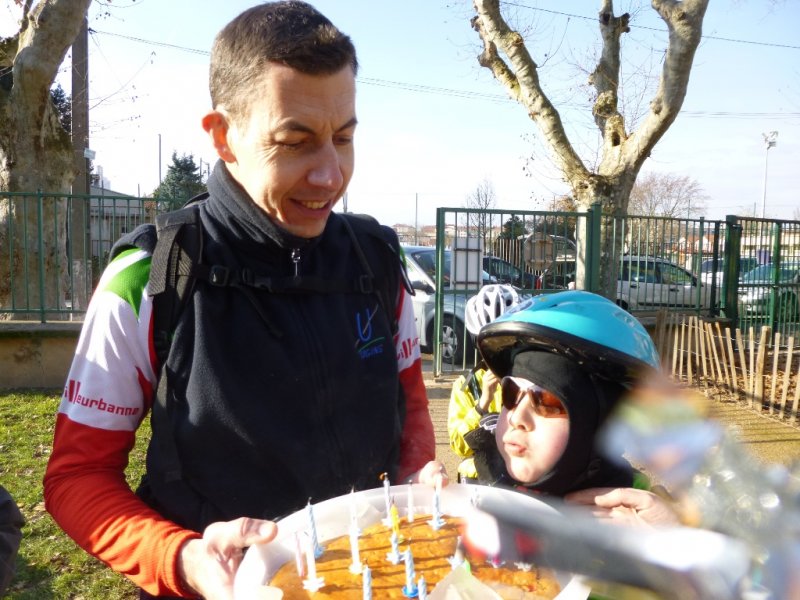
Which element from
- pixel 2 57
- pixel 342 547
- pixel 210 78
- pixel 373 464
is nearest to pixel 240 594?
pixel 342 547

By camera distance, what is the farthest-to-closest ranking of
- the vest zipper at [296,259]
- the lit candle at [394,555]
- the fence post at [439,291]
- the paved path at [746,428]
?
the fence post at [439,291], the paved path at [746,428], the vest zipper at [296,259], the lit candle at [394,555]

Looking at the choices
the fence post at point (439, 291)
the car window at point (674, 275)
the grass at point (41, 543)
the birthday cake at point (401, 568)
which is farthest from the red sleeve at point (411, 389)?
the car window at point (674, 275)

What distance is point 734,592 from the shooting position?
0.68 m

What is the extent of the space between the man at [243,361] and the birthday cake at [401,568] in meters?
0.16

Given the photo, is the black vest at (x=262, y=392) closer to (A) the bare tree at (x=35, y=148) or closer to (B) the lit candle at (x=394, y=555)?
(B) the lit candle at (x=394, y=555)

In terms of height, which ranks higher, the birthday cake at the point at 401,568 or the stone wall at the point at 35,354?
the birthday cake at the point at 401,568

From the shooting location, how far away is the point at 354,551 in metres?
1.34

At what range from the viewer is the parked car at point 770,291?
12.0 m

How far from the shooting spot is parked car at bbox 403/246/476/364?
911 cm

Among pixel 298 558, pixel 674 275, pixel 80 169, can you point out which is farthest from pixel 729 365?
pixel 80 169

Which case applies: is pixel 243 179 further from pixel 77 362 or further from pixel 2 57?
pixel 2 57

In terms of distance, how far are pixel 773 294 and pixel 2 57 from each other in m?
12.7

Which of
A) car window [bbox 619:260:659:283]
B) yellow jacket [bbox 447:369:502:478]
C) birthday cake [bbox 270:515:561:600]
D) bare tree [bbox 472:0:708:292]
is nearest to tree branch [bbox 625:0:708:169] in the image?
bare tree [bbox 472:0:708:292]

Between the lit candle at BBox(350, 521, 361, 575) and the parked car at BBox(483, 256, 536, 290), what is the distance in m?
7.77
